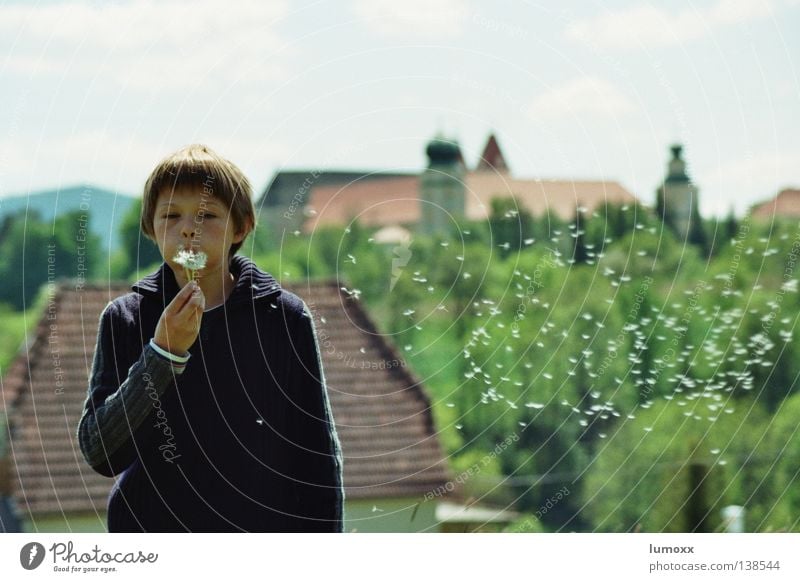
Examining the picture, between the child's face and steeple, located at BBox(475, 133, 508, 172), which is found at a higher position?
steeple, located at BBox(475, 133, 508, 172)

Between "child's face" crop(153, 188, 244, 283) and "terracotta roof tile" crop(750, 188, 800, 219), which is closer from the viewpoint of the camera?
"child's face" crop(153, 188, 244, 283)

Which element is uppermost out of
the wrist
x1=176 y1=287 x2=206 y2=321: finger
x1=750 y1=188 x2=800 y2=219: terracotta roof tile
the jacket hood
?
x1=750 y1=188 x2=800 y2=219: terracotta roof tile

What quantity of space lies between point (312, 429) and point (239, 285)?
0.22 meters

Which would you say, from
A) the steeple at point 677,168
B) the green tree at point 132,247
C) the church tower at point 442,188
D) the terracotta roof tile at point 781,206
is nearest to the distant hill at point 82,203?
the green tree at point 132,247

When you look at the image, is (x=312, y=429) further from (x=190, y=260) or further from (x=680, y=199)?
(x=680, y=199)

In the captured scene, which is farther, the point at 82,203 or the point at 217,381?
the point at 82,203

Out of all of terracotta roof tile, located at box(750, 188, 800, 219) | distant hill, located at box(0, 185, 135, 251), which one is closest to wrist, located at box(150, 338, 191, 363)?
distant hill, located at box(0, 185, 135, 251)

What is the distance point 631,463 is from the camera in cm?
714

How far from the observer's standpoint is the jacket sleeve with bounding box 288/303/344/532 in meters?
1.56

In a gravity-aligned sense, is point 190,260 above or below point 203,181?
below

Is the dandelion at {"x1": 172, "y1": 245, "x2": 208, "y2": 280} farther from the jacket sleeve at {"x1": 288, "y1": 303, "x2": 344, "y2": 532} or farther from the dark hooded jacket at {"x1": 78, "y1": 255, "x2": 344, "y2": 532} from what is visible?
the jacket sleeve at {"x1": 288, "y1": 303, "x2": 344, "y2": 532}

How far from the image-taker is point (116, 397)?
4.88 feet

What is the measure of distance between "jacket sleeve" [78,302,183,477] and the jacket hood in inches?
2.2

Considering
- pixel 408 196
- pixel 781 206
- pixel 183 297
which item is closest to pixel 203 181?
pixel 183 297
